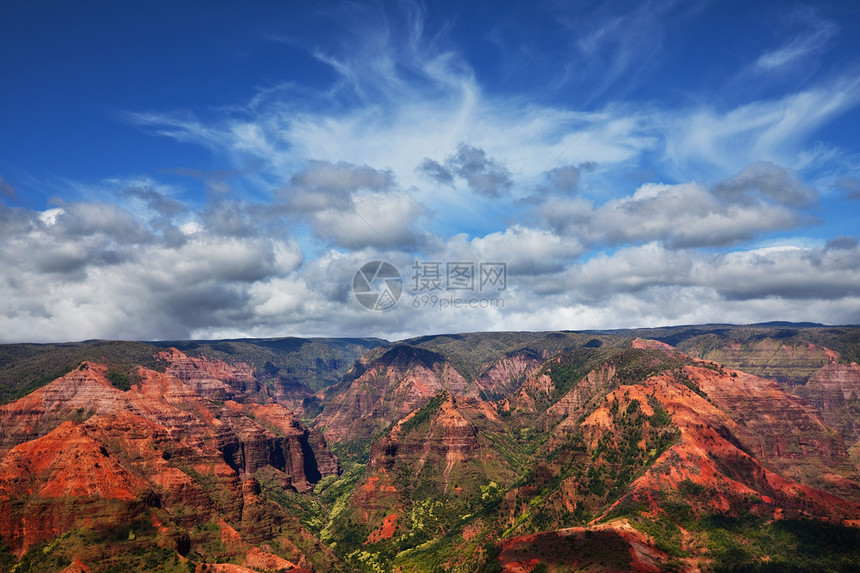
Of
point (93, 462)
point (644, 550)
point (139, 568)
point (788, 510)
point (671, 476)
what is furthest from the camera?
point (671, 476)

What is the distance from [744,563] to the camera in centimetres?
15762

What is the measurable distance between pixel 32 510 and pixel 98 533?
2014cm

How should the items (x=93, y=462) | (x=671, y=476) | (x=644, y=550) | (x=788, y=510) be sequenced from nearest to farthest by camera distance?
(x=644, y=550) < (x=93, y=462) < (x=788, y=510) < (x=671, y=476)

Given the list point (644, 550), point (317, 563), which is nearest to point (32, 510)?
point (317, 563)

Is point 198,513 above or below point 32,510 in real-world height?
below

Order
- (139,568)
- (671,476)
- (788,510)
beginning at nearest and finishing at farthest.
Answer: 1. (139,568)
2. (788,510)
3. (671,476)

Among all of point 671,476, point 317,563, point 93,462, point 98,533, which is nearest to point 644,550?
point 671,476

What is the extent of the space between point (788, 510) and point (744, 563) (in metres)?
38.5

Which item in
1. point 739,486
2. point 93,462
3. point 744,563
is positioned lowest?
point 744,563

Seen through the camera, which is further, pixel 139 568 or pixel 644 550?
pixel 644 550

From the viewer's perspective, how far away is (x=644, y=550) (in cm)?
15550

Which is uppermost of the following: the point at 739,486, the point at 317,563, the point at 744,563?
the point at 739,486

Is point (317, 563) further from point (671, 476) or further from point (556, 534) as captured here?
point (671, 476)

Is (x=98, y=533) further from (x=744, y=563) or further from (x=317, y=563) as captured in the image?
(x=744, y=563)
